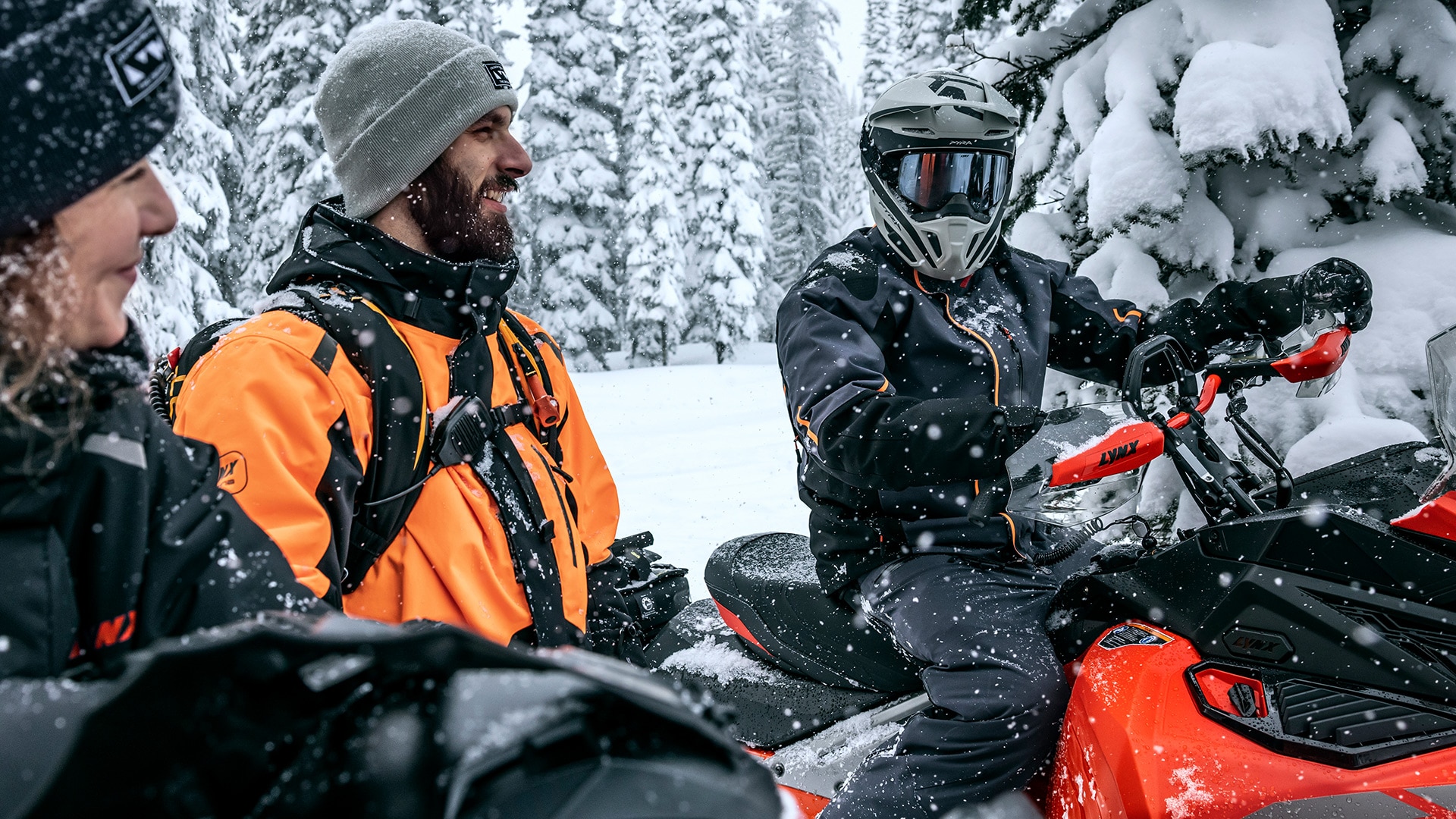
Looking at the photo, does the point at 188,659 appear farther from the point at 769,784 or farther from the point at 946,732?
the point at 946,732

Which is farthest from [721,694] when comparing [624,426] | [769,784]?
[624,426]

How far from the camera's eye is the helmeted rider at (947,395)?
6.62 ft

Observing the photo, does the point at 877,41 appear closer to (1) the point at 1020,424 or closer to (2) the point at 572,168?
(2) the point at 572,168

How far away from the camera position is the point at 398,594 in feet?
6.37

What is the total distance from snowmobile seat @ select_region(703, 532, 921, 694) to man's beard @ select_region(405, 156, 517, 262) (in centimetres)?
121

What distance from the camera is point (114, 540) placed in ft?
3.18

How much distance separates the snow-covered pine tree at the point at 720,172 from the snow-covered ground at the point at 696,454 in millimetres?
7240

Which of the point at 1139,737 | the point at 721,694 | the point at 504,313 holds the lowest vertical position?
the point at 721,694

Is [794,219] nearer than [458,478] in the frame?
No

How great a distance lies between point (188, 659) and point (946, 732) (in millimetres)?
1819

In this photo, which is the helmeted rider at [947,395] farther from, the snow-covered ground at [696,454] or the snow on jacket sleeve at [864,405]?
the snow-covered ground at [696,454]

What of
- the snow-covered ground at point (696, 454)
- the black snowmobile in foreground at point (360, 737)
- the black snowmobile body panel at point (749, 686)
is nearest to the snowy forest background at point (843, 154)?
the black snowmobile in foreground at point (360, 737)

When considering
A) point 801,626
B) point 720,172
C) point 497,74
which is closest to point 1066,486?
point 801,626

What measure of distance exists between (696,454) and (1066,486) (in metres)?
9.39
